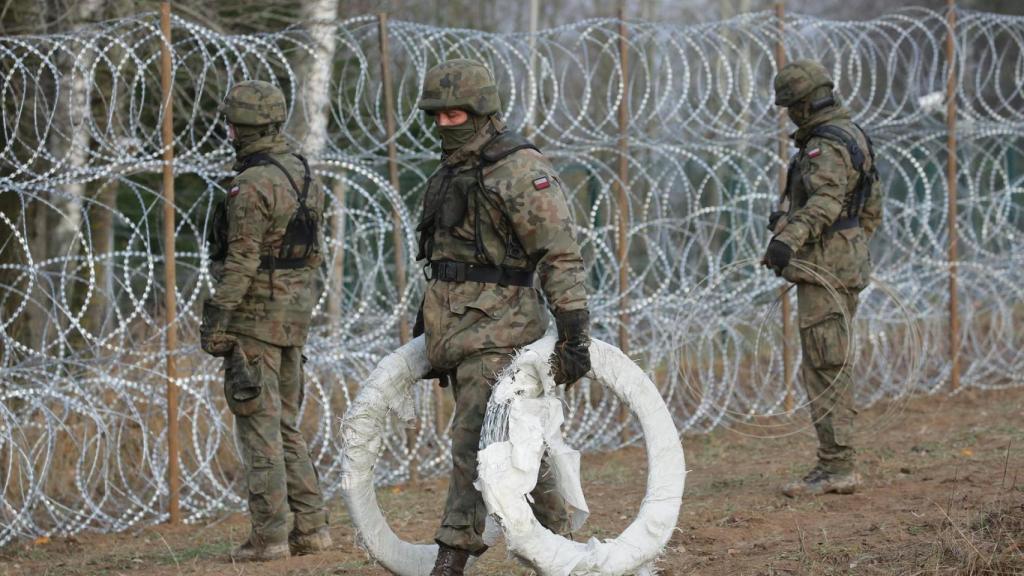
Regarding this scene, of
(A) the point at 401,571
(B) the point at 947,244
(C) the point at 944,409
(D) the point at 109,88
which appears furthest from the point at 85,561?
(B) the point at 947,244

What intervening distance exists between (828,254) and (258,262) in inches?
107

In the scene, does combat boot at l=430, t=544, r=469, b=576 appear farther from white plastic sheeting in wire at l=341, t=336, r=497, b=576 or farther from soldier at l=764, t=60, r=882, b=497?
soldier at l=764, t=60, r=882, b=497

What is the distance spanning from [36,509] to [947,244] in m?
6.68

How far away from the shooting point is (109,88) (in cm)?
903

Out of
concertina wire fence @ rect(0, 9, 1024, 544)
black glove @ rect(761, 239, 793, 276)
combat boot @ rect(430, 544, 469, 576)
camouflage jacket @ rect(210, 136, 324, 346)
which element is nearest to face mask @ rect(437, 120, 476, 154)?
concertina wire fence @ rect(0, 9, 1024, 544)

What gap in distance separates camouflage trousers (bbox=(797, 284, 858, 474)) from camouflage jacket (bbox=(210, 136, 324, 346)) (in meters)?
2.39

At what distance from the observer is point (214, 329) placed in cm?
568

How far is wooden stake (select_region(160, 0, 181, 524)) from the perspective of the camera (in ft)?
22.6

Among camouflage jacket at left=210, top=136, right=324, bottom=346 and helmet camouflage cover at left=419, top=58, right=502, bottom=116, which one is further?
camouflage jacket at left=210, top=136, right=324, bottom=346

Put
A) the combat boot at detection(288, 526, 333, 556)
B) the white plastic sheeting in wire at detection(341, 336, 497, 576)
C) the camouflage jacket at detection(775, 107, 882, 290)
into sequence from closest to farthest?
the white plastic sheeting in wire at detection(341, 336, 497, 576), the combat boot at detection(288, 526, 333, 556), the camouflage jacket at detection(775, 107, 882, 290)

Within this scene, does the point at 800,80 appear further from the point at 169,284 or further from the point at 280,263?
the point at 169,284

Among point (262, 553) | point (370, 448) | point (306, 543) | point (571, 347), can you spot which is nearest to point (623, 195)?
point (306, 543)

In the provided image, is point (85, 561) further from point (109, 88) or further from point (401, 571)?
point (109, 88)

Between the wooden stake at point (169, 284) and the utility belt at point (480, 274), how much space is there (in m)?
2.61
